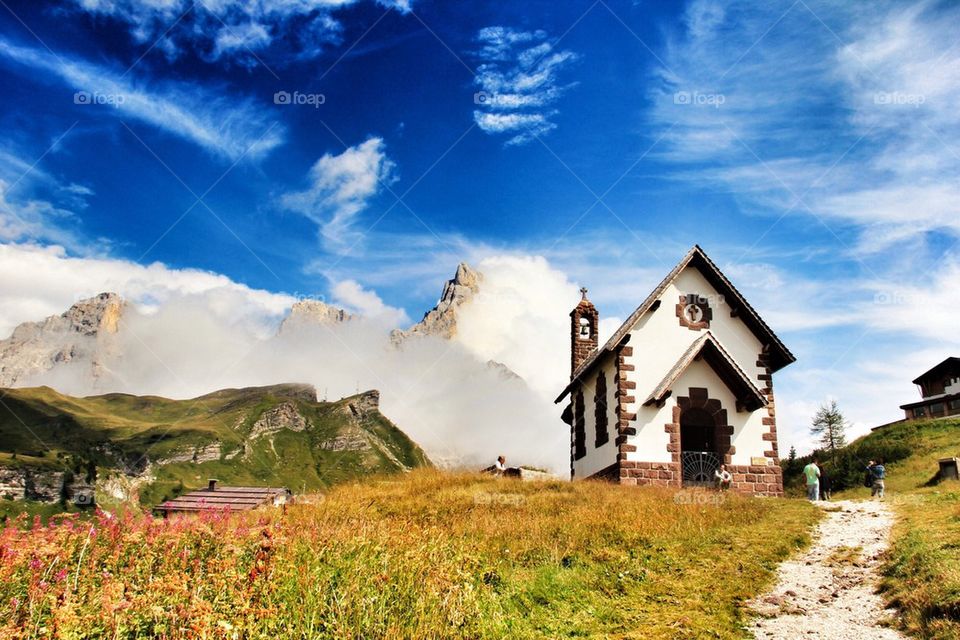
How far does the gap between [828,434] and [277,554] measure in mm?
72840

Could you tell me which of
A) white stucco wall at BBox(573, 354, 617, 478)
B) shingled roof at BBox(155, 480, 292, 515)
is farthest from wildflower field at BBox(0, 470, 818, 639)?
white stucco wall at BBox(573, 354, 617, 478)

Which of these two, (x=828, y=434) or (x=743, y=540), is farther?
(x=828, y=434)

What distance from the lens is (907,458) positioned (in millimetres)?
34312

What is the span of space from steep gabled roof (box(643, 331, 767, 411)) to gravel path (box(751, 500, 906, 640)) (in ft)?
28.1

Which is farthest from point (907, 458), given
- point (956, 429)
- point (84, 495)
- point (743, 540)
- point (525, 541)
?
point (84, 495)

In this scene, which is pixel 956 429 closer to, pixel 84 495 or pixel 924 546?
pixel 924 546

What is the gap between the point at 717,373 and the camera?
79.2 ft

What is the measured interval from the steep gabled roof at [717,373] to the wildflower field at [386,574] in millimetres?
8380

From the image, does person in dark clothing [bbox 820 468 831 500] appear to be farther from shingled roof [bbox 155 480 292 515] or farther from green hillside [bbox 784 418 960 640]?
shingled roof [bbox 155 480 292 515]

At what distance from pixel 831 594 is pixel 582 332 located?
2170 centimetres

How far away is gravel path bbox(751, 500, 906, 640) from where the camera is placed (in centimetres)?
878

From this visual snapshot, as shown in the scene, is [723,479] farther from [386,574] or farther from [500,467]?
[386,574]

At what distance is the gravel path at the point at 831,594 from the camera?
346 inches

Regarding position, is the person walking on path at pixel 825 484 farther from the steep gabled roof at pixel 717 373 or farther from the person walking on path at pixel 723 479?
the person walking on path at pixel 723 479
